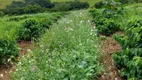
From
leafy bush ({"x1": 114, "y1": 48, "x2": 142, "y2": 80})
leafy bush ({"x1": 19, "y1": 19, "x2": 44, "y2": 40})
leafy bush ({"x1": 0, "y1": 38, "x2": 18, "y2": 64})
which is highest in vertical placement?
leafy bush ({"x1": 114, "y1": 48, "x2": 142, "y2": 80})

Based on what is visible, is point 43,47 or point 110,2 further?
point 110,2

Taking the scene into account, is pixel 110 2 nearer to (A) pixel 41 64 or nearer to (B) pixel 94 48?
(B) pixel 94 48

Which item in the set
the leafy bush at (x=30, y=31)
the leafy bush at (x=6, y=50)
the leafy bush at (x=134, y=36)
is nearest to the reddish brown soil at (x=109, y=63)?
the leafy bush at (x=134, y=36)

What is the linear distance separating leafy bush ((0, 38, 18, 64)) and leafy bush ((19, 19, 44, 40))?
318cm

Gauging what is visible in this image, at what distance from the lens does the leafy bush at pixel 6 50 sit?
887cm

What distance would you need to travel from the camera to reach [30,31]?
1333cm

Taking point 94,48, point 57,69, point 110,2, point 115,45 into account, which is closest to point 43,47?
point 94,48

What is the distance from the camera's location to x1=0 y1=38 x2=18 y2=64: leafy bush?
29.1 ft

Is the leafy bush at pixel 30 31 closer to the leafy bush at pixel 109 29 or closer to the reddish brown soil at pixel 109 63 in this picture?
the leafy bush at pixel 109 29

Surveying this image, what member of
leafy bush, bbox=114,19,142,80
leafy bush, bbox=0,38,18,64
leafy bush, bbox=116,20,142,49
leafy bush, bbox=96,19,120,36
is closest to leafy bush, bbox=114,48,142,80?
leafy bush, bbox=114,19,142,80

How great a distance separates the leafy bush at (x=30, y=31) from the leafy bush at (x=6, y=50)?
3.18 meters

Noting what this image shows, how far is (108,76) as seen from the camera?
6270 mm

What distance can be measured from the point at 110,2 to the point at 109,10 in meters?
0.44

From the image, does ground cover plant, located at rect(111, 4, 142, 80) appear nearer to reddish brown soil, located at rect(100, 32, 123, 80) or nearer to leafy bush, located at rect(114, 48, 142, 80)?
leafy bush, located at rect(114, 48, 142, 80)
